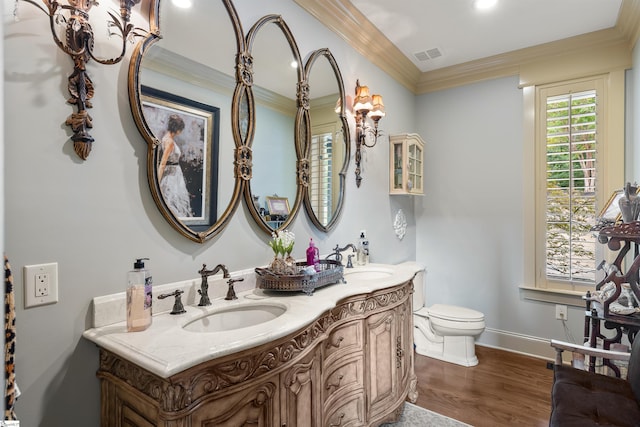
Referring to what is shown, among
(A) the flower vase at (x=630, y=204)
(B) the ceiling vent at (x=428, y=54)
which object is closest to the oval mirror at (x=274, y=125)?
(B) the ceiling vent at (x=428, y=54)

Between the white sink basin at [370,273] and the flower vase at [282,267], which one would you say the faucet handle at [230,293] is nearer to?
the flower vase at [282,267]

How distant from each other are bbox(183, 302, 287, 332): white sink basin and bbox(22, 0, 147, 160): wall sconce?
0.79 metres

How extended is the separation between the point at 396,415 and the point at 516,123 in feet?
9.14

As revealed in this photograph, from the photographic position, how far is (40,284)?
1.04m

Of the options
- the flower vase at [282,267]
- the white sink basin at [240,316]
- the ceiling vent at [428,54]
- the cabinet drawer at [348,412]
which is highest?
the ceiling vent at [428,54]

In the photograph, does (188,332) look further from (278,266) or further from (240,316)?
(278,266)

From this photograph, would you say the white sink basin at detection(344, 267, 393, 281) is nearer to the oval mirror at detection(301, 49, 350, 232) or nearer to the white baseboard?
the oval mirror at detection(301, 49, 350, 232)

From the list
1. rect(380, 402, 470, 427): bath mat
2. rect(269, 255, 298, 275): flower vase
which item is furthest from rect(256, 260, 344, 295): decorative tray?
rect(380, 402, 470, 427): bath mat

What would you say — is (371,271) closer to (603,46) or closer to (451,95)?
(451,95)

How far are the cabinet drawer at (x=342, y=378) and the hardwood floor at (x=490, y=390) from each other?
0.91 m

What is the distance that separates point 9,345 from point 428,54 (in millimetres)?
3475

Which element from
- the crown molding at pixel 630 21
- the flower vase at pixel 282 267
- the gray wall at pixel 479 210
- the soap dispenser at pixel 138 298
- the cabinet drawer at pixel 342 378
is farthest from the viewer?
the gray wall at pixel 479 210

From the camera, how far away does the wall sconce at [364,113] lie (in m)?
2.47

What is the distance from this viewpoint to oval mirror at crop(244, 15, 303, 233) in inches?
69.4
